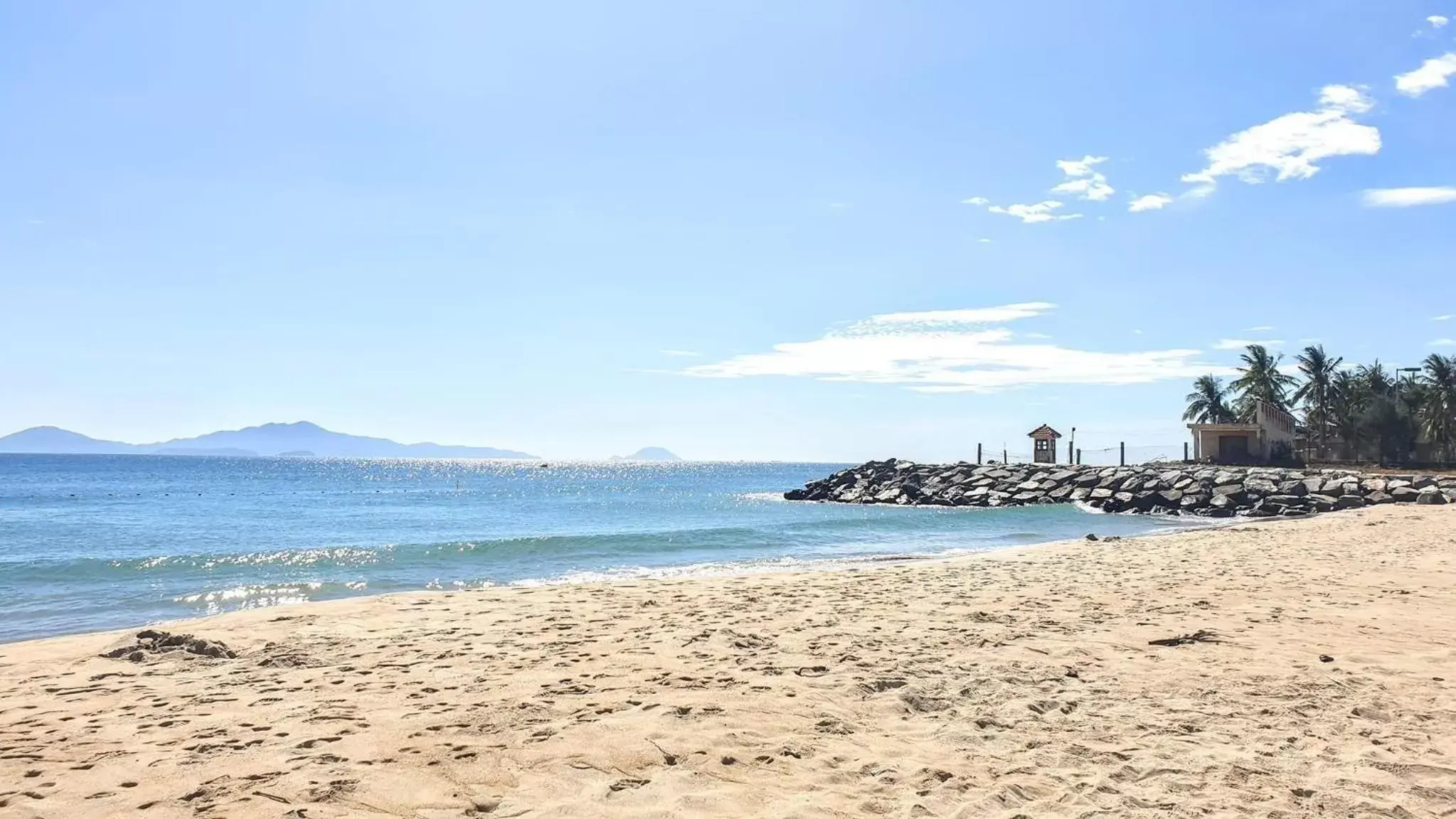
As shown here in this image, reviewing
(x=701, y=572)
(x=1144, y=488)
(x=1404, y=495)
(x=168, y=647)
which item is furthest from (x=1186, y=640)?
(x=1144, y=488)

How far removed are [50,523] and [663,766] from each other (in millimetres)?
38425

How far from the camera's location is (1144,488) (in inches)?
1496

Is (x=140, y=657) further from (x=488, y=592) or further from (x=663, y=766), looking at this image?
(x=663, y=766)

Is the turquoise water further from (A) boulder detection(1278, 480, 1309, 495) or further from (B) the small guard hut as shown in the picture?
(B) the small guard hut

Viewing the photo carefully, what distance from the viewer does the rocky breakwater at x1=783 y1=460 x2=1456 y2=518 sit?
31.8m

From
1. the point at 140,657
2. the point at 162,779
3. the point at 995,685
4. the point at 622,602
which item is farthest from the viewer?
the point at 622,602

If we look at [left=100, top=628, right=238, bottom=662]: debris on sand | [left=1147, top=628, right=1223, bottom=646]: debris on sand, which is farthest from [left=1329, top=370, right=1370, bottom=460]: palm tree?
[left=100, top=628, right=238, bottom=662]: debris on sand

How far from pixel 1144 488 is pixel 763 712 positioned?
3689 cm

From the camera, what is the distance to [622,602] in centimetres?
1160

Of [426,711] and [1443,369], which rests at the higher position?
[1443,369]

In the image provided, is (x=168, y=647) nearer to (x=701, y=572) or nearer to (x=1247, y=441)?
(x=701, y=572)

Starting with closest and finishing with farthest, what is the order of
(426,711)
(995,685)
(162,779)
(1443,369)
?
(162,779), (426,711), (995,685), (1443,369)

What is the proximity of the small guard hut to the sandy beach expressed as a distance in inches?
1949

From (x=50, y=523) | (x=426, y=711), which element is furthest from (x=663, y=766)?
(x=50, y=523)
